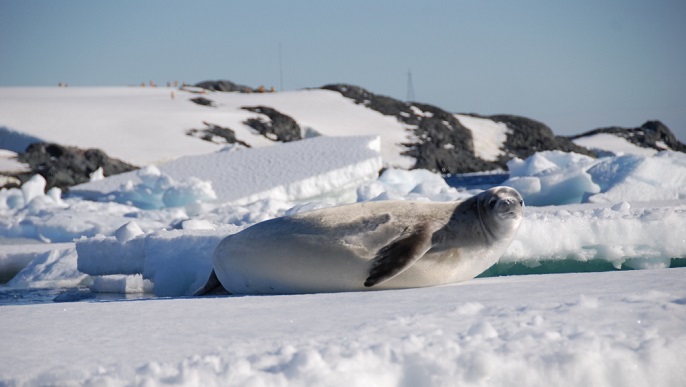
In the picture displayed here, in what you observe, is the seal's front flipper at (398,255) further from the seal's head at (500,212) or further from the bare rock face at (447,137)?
the bare rock face at (447,137)

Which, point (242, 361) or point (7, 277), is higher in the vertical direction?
point (242, 361)

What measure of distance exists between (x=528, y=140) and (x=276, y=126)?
49.0 feet

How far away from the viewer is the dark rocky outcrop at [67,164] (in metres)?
21.6

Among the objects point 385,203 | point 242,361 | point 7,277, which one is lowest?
point 7,277

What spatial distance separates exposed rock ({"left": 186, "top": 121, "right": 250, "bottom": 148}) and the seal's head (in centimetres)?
2226

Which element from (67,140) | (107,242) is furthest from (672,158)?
(67,140)

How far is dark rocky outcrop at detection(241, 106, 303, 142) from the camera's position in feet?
99.2

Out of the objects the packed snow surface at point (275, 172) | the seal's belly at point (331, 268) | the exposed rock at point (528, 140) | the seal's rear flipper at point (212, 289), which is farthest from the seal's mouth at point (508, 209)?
the exposed rock at point (528, 140)

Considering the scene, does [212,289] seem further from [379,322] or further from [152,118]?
[152,118]

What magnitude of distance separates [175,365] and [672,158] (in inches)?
444

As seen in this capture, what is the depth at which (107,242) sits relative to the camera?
22.0 ft

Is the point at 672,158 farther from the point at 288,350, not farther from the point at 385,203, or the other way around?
the point at 288,350

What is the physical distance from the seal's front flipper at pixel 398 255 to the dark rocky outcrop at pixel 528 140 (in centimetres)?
3461

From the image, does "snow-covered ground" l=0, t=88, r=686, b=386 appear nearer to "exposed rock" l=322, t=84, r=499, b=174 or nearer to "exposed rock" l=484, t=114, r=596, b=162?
"exposed rock" l=322, t=84, r=499, b=174
